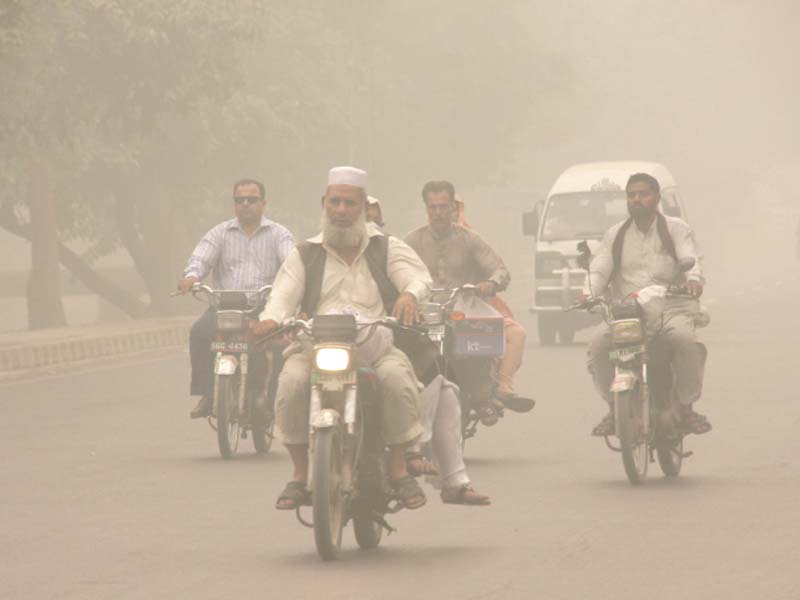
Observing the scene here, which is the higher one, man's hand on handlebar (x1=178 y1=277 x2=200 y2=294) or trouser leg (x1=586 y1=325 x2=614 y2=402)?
man's hand on handlebar (x1=178 y1=277 x2=200 y2=294)

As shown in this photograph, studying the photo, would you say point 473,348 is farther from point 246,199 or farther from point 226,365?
point 246,199

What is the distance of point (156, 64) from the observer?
3152cm

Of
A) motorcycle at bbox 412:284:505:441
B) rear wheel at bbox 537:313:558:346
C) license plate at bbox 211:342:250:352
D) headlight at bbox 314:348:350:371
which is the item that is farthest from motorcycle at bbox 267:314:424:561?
rear wheel at bbox 537:313:558:346

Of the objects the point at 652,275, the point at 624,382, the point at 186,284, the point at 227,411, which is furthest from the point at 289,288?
the point at 186,284

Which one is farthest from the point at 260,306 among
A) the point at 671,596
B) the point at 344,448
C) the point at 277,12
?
the point at 277,12

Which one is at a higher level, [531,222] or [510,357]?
[531,222]

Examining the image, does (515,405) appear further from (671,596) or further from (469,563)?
(671,596)

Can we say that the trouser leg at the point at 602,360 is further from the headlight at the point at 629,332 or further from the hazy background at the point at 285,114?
the hazy background at the point at 285,114

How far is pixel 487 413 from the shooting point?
13797mm

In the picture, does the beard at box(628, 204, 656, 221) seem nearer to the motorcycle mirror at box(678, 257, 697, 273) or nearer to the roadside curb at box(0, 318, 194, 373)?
the motorcycle mirror at box(678, 257, 697, 273)

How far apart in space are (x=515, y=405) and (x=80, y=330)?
1504 centimetres

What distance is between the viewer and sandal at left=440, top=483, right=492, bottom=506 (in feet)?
31.3

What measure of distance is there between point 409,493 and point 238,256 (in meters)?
5.68

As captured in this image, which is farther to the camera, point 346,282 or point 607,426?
point 607,426
